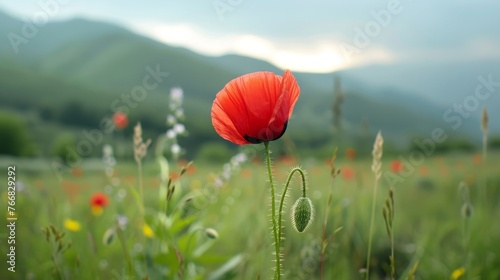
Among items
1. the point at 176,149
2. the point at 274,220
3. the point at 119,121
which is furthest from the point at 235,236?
the point at 274,220

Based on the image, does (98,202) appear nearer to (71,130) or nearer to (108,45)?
(71,130)

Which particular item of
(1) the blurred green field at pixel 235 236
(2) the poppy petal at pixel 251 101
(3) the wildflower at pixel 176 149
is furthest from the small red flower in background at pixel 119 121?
(2) the poppy petal at pixel 251 101

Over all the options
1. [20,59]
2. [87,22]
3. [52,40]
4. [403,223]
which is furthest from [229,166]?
[87,22]

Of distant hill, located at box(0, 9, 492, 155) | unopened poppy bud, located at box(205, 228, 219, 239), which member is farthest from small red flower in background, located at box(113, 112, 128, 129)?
distant hill, located at box(0, 9, 492, 155)

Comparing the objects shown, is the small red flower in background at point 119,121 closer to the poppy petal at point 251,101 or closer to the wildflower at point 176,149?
the wildflower at point 176,149

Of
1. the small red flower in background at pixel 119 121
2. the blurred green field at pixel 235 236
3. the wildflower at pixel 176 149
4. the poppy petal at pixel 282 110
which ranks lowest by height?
the blurred green field at pixel 235 236

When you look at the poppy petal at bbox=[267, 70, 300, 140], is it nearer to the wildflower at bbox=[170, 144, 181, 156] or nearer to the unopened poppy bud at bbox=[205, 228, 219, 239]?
the unopened poppy bud at bbox=[205, 228, 219, 239]
